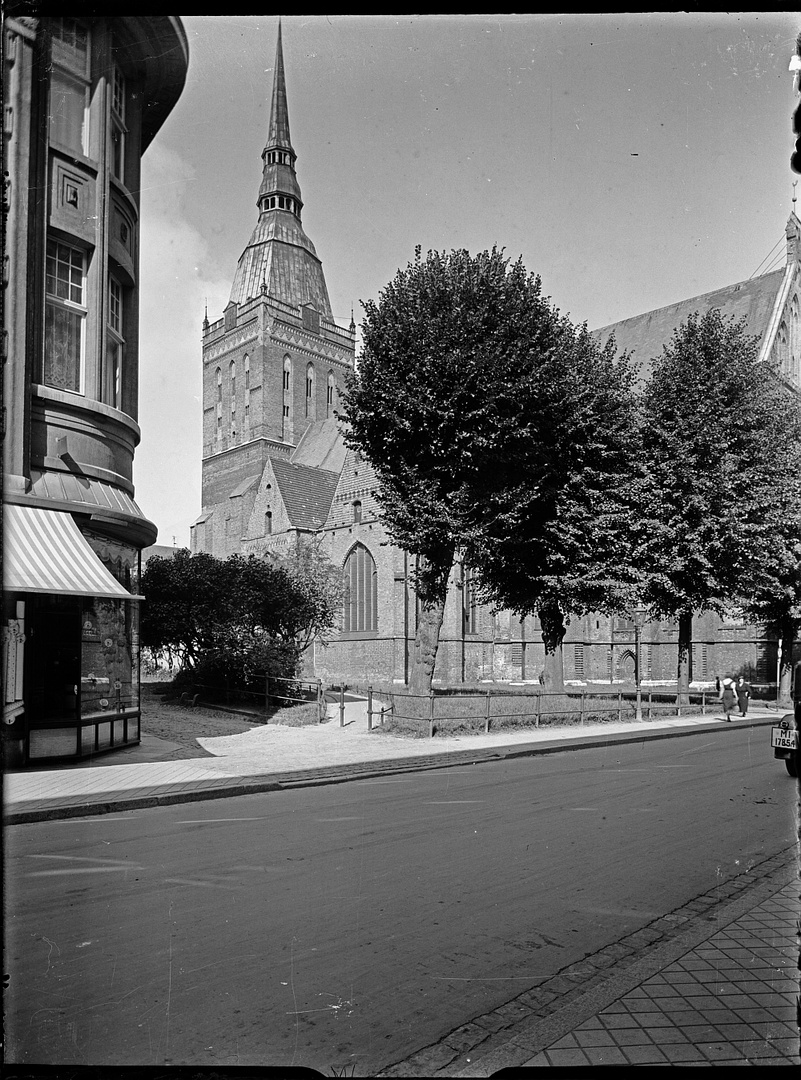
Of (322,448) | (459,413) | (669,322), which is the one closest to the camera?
(459,413)

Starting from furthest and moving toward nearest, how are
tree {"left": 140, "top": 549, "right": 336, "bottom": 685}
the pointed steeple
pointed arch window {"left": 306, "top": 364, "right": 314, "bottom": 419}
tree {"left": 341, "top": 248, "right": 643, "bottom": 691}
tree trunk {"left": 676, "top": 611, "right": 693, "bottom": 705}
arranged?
tree trunk {"left": 676, "top": 611, "right": 693, "bottom": 705}
tree {"left": 341, "top": 248, "right": 643, "bottom": 691}
tree {"left": 140, "top": 549, "right": 336, "bottom": 685}
pointed arch window {"left": 306, "top": 364, "right": 314, "bottom": 419}
the pointed steeple

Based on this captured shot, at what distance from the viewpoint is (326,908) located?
16.5 ft

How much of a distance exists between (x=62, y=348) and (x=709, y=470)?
54.7 feet

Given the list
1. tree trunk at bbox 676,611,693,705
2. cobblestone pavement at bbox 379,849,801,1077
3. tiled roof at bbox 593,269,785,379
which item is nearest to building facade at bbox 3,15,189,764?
A: cobblestone pavement at bbox 379,849,801,1077

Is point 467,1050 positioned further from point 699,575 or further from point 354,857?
point 699,575

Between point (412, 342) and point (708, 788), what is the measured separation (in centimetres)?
967

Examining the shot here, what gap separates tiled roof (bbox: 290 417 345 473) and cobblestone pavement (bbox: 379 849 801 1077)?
1407 centimetres

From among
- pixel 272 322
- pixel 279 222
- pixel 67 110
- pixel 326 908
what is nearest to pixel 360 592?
pixel 272 322

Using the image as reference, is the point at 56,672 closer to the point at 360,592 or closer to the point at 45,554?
the point at 45,554

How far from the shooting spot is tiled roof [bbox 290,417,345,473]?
64.0ft

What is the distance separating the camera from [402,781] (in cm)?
1138

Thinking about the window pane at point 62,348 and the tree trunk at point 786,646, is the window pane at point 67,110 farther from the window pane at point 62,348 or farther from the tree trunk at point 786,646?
the tree trunk at point 786,646

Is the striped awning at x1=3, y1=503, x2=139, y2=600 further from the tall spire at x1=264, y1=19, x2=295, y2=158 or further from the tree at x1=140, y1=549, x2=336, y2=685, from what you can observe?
the tree at x1=140, y1=549, x2=336, y2=685

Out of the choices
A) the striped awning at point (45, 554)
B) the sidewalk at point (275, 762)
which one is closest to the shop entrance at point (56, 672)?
the sidewalk at point (275, 762)
